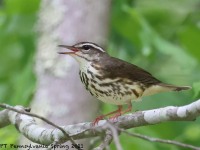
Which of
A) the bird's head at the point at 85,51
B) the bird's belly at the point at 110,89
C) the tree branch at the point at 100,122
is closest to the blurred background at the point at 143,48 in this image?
the bird's head at the point at 85,51

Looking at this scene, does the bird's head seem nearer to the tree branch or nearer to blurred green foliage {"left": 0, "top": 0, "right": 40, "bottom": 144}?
the tree branch

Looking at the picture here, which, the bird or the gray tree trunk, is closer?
the bird

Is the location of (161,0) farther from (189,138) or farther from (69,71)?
(69,71)

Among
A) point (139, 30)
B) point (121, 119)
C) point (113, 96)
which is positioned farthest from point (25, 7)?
point (121, 119)

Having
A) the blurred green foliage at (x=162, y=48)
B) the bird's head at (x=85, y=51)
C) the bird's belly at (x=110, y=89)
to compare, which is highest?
the blurred green foliage at (x=162, y=48)

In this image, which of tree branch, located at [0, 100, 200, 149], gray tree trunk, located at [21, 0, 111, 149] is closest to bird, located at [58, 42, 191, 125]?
gray tree trunk, located at [21, 0, 111, 149]

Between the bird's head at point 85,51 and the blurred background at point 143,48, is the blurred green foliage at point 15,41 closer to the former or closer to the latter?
the blurred background at point 143,48
